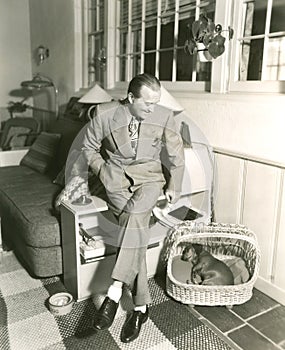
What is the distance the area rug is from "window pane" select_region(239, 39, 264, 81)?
56.0 inches

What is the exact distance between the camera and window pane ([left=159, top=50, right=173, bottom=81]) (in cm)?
288

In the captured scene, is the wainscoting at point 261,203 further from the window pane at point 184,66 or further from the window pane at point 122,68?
the window pane at point 122,68

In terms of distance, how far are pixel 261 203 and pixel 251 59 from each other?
89 centimetres

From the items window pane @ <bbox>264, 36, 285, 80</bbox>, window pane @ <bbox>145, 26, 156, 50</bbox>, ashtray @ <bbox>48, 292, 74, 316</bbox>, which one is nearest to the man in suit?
ashtray @ <bbox>48, 292, 74, 316</bbox>

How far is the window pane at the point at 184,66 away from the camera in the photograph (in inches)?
105

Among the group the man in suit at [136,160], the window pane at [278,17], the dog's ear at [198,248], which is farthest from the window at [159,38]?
the dog's ear at [198,248]

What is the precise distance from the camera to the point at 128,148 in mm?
1919

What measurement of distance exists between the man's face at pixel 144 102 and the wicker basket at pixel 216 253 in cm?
73

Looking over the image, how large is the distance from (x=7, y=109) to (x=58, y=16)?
167 cm

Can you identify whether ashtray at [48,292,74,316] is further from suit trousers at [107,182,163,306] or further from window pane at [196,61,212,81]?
window pane at [196,61,212,81]

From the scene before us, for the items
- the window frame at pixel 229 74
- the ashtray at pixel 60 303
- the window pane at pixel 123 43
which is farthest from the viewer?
the window pane at pixel 123 43

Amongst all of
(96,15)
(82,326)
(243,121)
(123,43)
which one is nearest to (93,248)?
(82,326)

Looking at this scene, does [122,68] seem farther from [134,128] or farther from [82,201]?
[82,201]

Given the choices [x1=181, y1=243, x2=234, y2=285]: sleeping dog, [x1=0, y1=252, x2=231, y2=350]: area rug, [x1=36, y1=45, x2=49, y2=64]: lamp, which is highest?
[x1=36, y1=45, x2=49, y2=64]: lamp
